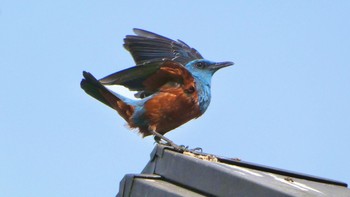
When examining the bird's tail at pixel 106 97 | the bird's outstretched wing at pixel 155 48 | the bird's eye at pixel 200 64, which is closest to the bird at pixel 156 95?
the bird's tail at pixel 106 97

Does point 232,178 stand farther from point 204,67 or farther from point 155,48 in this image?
point 155,48

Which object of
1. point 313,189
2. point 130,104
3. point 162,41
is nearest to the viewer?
point 313,189

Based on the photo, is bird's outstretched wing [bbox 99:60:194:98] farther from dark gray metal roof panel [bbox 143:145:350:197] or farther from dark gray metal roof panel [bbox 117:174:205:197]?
dark gray metal roof panel [bbox 117:174:205:197]

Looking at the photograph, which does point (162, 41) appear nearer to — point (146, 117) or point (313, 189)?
point (146, 117)

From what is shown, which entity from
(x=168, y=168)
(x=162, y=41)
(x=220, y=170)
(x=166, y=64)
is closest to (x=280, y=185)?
(x=220, y=170)

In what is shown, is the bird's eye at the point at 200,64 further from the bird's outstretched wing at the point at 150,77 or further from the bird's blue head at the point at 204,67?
the bird's outstretched wing at the point at 150,77
